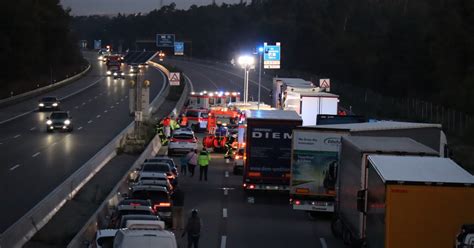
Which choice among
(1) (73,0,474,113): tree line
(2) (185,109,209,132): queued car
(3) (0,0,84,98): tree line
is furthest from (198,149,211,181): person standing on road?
(3) (0,0,84,98): tree line

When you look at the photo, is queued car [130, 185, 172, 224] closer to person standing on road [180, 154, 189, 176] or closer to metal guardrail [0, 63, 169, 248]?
metal guardrail [0, 63, 169, 248]

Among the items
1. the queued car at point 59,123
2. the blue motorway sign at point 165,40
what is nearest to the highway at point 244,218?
the queued car at point 59,123

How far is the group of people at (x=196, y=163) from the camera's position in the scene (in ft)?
128

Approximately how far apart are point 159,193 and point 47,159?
1790 cm

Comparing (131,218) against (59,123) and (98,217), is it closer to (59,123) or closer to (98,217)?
(98,217)

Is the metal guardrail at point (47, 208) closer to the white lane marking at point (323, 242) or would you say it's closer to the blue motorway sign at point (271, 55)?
the white lane marking at point (323, 242)

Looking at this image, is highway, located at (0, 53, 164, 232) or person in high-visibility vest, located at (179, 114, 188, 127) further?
person in high-visibility vest, located at (179, 114, 188, 127)

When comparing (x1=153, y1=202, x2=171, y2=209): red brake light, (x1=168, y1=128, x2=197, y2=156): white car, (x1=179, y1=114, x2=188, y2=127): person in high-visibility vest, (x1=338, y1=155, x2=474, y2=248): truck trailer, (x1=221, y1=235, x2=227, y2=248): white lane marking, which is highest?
(x1=338, y1=155, x2=474, y2=248): truck trailer

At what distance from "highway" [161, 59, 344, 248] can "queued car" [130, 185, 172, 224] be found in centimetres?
63

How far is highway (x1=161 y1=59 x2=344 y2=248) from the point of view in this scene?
2607 cm

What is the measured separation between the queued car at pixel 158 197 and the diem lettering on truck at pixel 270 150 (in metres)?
7.31

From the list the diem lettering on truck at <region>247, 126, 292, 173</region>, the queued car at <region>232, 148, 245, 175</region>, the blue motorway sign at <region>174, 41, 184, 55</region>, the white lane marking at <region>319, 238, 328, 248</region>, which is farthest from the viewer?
the blue motorway sign at <region>174, 41, 184, 55</region>

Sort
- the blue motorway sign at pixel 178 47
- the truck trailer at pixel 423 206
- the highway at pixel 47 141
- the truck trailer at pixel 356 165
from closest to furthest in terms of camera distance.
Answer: the truck trailer at pixel 423 206 → the truck trailer at pixel 356 165 → the highway at pixel 47 141 → the blue motorway sign at pixel 178 47

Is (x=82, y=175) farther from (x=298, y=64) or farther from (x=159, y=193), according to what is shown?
(x=298, y=64)
